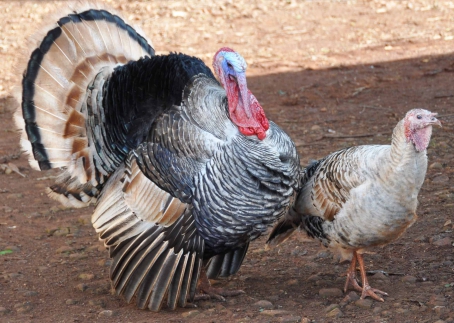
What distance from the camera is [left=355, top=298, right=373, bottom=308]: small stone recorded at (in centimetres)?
487

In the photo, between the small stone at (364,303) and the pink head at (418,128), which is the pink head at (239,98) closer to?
the pink head at (418,128)

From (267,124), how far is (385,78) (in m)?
5.20

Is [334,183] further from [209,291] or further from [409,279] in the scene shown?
[209,291]

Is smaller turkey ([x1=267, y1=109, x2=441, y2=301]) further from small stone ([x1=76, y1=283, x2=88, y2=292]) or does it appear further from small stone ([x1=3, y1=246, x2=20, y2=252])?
small stone ([x1=3, y1=246, x2=20, y2=252])

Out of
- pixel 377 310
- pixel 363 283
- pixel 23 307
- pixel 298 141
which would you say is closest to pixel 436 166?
pixel 298 141

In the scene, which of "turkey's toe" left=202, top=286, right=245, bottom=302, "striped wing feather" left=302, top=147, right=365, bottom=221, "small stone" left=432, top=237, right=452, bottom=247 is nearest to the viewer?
"striped wing feather" left=302, top=147, right=365, bottom=221

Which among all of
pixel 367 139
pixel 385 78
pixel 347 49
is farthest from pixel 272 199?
pixel 347 49

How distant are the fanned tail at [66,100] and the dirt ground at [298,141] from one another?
0.23 meters

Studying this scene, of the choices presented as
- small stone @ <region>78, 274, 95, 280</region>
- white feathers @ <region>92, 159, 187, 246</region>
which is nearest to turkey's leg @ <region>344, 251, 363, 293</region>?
white feathers @ <region>92, 159, 187, 246</region>

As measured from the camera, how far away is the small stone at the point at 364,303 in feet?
16.0

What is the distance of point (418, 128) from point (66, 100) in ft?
7.98

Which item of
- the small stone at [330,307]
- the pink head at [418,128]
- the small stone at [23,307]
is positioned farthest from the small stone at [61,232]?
the pink head at [418,128]

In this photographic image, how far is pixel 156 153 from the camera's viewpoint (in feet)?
16.0

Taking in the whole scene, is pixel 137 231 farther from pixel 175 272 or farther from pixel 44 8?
pixel 44 8
